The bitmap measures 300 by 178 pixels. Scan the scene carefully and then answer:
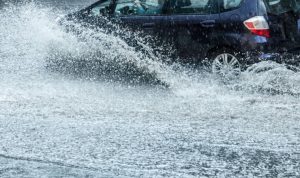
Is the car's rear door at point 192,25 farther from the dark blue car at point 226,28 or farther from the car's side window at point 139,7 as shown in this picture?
the car's side window at point 139,7

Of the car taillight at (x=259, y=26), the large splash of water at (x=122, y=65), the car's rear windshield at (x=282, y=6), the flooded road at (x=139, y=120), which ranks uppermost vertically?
the car's rear windshield at (x=282, y=6)

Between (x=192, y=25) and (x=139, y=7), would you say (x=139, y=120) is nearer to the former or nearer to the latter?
(x=192, y=25)

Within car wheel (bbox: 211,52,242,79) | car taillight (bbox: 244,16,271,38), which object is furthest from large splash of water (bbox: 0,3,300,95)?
car taillight (bbox: 244,16,271,38)

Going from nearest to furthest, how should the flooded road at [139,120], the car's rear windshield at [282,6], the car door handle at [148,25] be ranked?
the flooded road at [139,120] < the car's rear windshield at [282,6] < the car door handle at [148,25]

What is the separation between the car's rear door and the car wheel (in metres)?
0.23

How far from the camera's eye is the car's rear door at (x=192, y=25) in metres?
8.97

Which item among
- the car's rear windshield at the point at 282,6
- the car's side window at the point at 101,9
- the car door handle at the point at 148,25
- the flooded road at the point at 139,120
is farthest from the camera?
the car's side window at the point at 101,9

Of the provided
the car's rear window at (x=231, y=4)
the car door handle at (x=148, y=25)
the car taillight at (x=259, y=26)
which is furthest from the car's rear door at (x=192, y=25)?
the car taillight at (x=259, y=26)

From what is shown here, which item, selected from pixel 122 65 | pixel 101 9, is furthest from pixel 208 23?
pixel 101 9

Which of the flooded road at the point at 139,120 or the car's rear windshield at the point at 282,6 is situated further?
the car's rear windshield at the point at 282,6

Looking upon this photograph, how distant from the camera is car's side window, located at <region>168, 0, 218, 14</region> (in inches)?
354

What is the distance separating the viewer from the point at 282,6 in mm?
8883

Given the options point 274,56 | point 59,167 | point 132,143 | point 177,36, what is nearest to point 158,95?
point 177,36

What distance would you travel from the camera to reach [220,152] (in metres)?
5.77
